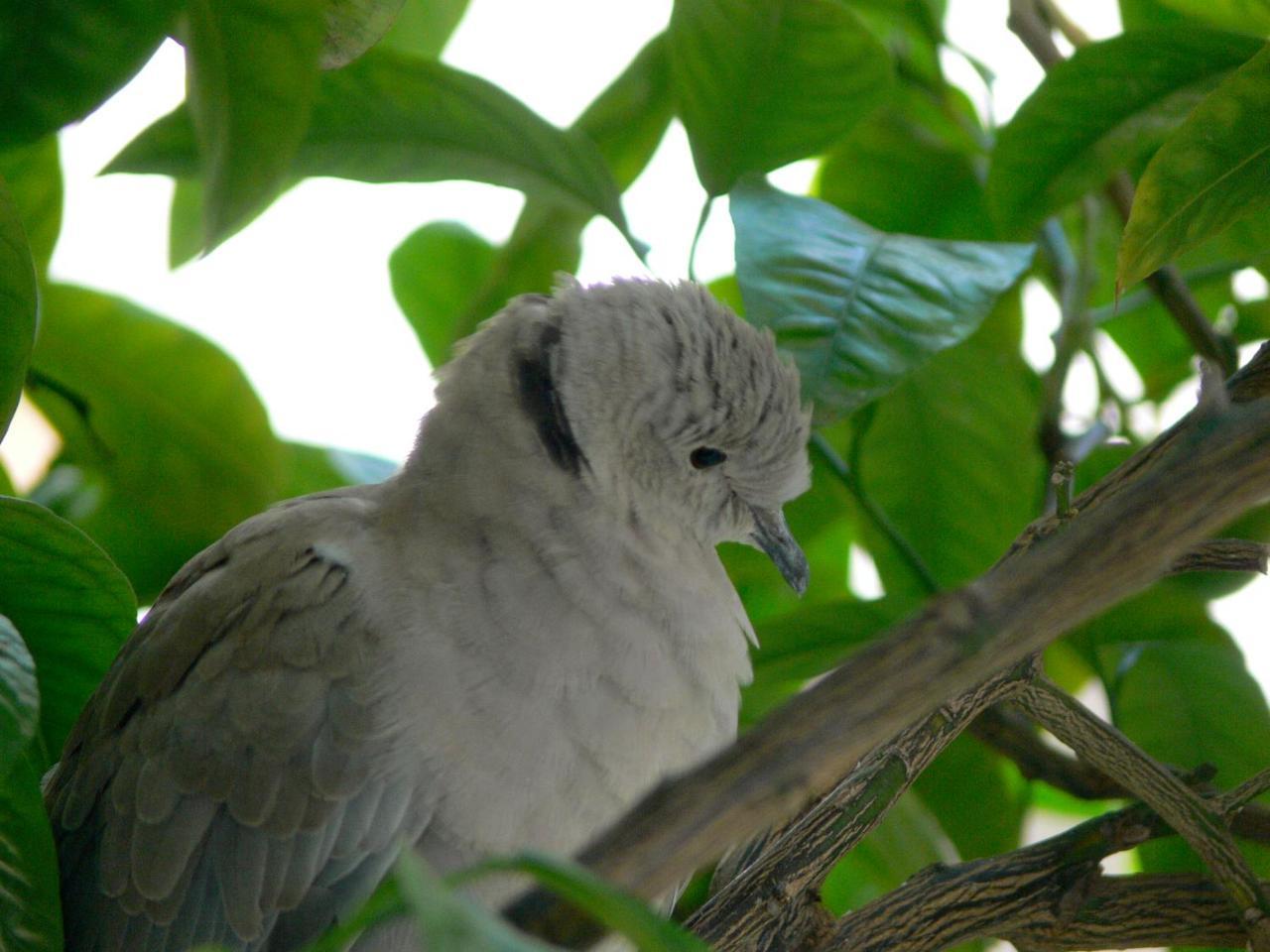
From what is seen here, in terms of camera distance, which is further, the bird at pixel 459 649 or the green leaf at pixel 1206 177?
the bird at pixel 459 649

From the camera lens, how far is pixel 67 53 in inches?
27.3

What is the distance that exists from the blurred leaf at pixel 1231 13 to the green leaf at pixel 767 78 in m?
0.29

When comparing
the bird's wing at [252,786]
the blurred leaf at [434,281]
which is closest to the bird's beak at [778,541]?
the bird's wing at [252,786]

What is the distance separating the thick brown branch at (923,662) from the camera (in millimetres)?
427

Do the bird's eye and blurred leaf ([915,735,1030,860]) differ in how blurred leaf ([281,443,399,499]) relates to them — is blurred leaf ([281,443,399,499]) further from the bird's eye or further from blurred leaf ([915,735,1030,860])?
blurred leaf ([915,735,1030,860])

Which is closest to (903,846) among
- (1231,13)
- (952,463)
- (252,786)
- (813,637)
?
(813,637)

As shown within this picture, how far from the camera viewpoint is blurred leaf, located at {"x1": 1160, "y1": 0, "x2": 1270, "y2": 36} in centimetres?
114

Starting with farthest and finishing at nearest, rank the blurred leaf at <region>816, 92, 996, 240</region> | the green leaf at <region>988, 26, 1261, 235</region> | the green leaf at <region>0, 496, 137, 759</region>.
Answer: the blurred leaf at <region>816, 92, 996, 240</region> < the green leaf at <region>988, 26, 1261, 235</region> < the green leaf at <region>0, 496, 137, 759</region>

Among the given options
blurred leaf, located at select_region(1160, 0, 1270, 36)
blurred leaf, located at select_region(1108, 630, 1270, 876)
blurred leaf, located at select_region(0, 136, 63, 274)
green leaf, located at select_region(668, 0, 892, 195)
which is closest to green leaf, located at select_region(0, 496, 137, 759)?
blurred leaf, located at select_region(0, 136, 63, 274)

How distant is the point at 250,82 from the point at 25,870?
459 mm

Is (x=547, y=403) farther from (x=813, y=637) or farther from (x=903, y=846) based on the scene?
(x=903, y=846)

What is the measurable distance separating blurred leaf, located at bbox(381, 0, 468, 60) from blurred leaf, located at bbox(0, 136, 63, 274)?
36cm

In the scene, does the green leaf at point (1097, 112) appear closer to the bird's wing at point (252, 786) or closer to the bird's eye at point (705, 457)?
the bird's eye at point (705, 457)

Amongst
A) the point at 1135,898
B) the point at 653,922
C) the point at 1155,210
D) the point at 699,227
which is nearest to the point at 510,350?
the point at 699,227
